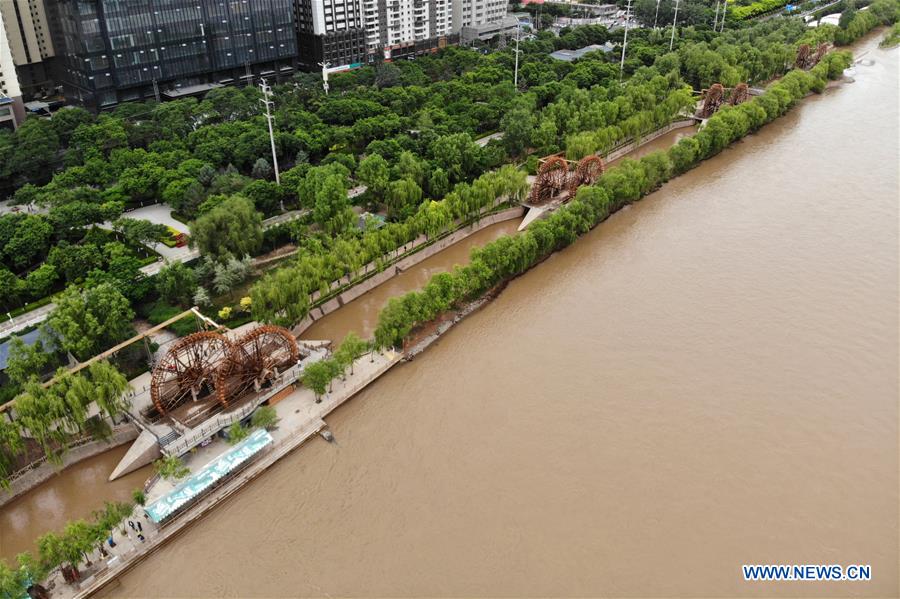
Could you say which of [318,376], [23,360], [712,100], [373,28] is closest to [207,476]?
[318,376]

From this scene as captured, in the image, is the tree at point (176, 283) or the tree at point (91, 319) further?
the tree at point (176, 283)

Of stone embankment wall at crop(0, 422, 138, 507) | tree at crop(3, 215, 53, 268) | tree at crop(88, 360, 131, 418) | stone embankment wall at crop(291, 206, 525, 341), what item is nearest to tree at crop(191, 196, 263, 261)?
stone embankment wall at crop(291, 206, 525, 341)

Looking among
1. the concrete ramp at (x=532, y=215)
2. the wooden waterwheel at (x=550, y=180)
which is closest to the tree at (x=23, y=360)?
the concrete ramp at (x=532, y=215)

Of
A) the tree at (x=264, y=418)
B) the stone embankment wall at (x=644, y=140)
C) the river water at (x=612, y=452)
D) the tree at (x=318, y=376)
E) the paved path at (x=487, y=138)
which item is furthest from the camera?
the stone embankment wall at (x=644, y=140)

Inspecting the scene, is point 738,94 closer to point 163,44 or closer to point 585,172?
point 585,172

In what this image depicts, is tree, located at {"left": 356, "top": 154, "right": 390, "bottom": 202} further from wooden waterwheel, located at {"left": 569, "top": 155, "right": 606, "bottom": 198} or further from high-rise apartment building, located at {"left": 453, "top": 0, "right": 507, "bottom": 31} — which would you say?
high-rise apartment building, located at {"left": 453, "top": 0, "right": 507, "bottom": 31}

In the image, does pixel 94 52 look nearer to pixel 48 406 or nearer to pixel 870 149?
pixel 48 406

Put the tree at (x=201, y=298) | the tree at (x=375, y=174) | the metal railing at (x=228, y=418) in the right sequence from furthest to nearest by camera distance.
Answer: the tree at (x=375, y=174), the tree at (x=201, y=298), the metal railing at (x=228, y=418)

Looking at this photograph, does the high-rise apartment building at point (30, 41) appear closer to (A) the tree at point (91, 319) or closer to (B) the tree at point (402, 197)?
(B) the tree at point (402, 197)
